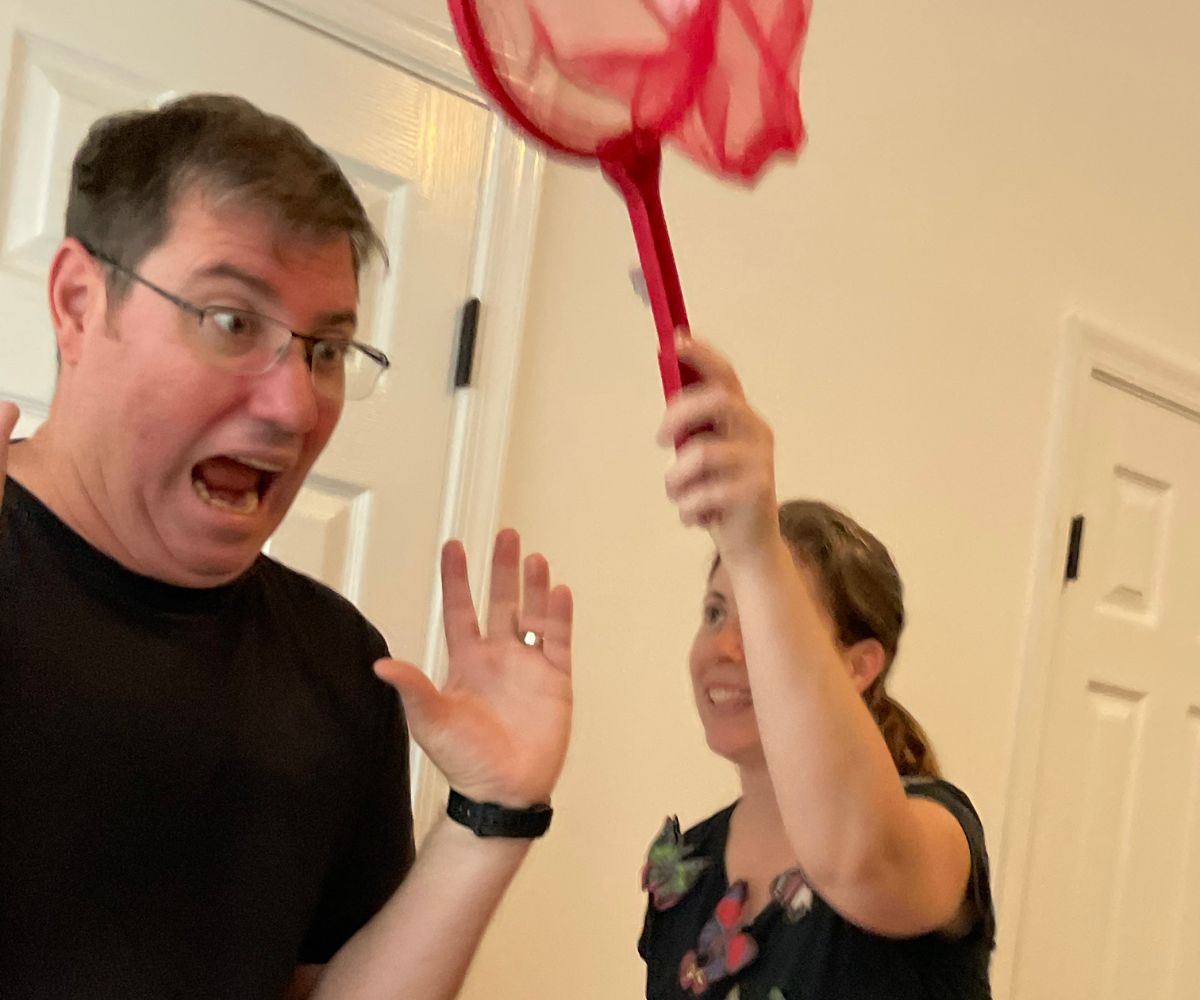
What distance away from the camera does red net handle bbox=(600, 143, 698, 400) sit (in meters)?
0.62

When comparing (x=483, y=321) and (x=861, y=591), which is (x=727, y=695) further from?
(x=483, y=321)

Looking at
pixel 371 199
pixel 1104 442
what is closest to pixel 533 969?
pixel 371 199

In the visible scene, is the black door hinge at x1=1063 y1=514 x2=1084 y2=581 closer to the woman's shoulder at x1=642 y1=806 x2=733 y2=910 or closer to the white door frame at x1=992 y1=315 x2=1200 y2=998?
the white door frame at x1=992 y1=315 x2=1200 y2=998

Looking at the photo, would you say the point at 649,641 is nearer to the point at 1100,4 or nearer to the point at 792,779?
the point at 792,779

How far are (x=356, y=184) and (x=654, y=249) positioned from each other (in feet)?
2.89

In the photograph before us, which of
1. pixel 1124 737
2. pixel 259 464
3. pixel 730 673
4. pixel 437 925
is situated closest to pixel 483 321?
pixel 730 673

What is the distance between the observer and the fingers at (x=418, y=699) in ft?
2.58

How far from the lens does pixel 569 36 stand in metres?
0.66

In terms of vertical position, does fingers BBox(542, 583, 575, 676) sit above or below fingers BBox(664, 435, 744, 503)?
below

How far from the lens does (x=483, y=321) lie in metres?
1.49

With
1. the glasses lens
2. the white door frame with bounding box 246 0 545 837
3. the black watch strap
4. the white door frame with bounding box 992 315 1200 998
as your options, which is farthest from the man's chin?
the white door frame with bounding box 992 315 1200 998

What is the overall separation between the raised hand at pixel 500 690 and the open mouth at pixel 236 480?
0.45ft

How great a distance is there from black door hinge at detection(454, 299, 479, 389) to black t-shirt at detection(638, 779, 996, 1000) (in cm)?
76

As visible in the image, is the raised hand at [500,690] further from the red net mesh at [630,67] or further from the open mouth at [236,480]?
the red net mesh at [630,67]
